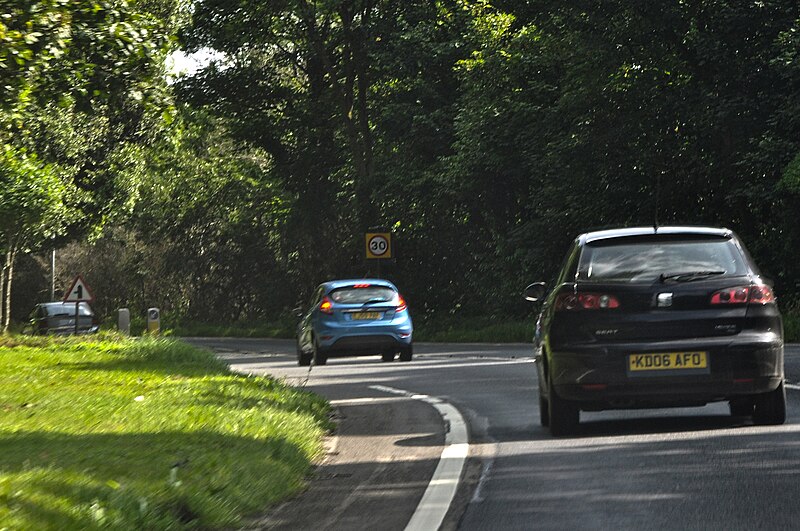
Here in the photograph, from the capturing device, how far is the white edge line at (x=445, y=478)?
7.98 meters

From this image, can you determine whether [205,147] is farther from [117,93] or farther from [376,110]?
[117,93]

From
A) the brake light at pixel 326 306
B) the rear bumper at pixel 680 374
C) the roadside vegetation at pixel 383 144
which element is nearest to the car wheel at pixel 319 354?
the brake light at pixel 326 306

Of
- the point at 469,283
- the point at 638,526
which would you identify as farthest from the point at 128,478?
the point at 469,283

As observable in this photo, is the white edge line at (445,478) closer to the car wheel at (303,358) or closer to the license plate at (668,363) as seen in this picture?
the license plate at (668,363)

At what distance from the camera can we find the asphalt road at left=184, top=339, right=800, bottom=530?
26.0ft

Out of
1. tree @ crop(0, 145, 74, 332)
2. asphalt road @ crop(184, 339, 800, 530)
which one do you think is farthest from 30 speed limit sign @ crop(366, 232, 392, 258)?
asphalt road @ crop(184, 339, 800, 530)

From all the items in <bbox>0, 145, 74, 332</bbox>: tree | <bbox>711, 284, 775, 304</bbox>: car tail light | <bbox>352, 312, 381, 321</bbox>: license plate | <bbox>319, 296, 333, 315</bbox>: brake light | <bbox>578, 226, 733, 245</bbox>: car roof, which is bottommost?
→ <bbox>352, 312, 381, 321</bbox>: license plate

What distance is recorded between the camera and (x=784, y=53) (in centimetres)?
2969

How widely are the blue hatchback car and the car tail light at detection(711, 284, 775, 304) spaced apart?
50.2 ft

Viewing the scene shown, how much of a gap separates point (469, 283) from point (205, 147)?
20.8 m

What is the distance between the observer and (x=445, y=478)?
31.4 ft

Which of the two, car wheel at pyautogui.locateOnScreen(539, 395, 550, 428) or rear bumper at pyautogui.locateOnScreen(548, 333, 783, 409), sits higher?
rear bumper at pyautogui.locateOnScreen(548, 333, 783, 409)

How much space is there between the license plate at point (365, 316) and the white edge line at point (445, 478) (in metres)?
12.2

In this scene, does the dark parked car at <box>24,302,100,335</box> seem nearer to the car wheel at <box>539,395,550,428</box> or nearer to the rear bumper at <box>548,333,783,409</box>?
the car wheel at <box>539,395,550,428</box>
